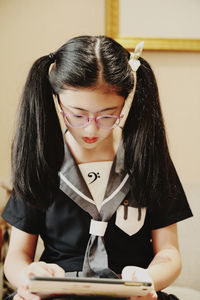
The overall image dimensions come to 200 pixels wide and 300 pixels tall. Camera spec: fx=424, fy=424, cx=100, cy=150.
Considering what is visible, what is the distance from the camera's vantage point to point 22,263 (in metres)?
1.07

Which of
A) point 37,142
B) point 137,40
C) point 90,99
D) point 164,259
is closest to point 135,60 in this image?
point 90,99

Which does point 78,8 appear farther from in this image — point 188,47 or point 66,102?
point 66,102

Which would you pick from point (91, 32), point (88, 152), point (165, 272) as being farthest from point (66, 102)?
point (91, 32)

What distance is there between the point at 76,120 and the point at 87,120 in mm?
28

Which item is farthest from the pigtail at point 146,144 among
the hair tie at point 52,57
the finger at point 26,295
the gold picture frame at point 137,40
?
the gold picture frame at point 137,40

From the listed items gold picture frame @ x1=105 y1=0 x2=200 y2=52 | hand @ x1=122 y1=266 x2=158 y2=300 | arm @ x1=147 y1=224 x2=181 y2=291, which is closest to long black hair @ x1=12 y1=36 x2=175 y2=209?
arm @ x1=147 y1=224 x2=181 y2=291

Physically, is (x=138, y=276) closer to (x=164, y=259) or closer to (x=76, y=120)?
(x=164, y=259)

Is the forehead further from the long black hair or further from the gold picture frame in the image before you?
the gold picture frame

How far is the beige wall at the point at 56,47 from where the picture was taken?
168 centimetres

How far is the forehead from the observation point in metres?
0.94

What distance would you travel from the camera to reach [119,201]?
42.9 inches

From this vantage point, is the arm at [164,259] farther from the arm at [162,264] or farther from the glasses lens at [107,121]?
the glasses lens at [107,121]

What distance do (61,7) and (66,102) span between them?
33.6 inches

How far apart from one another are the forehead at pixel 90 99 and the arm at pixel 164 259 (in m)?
0.40
